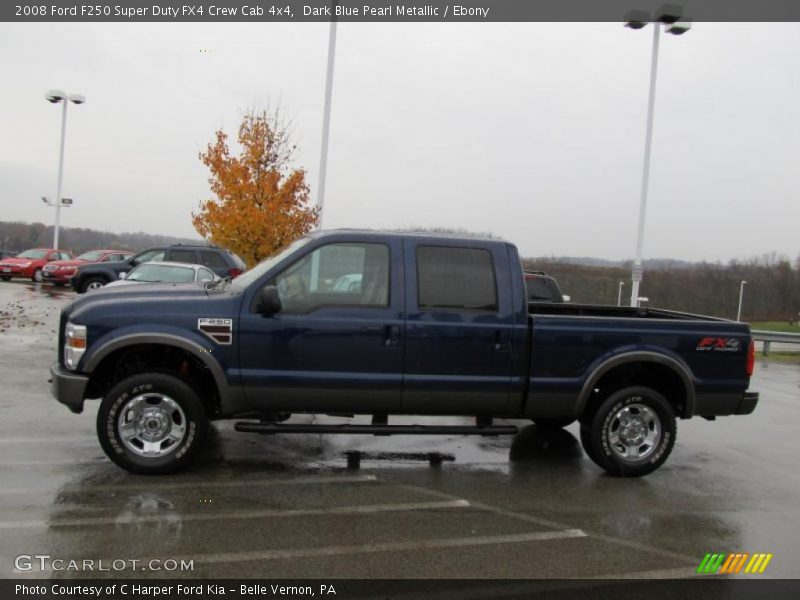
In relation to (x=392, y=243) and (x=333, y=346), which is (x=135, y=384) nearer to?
(x=333, y=346)

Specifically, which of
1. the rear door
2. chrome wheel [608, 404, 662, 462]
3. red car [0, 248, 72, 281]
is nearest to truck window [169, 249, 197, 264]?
the rear door

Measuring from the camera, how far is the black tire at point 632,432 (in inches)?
224

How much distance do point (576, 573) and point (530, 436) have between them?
337 cm

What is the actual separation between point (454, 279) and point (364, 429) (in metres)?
1.47

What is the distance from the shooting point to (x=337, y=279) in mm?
5320

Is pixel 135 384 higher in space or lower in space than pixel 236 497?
higher

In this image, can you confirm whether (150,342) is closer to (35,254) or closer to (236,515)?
(236,515)

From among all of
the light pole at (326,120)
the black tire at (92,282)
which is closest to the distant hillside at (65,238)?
the black tire at (92,282)

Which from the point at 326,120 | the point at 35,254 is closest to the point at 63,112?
the point at 35,254

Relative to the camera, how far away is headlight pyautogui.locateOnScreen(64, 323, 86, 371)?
5031mm

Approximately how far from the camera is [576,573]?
3842mm

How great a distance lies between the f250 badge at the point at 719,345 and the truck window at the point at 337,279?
2854 mm

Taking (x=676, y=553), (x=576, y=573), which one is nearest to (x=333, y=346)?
(x=576, y=573)

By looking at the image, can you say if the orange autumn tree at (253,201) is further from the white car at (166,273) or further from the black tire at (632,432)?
the black tire at (632,432)
